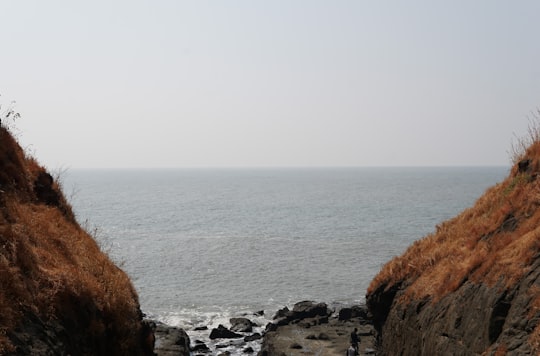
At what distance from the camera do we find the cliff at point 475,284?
506 inches

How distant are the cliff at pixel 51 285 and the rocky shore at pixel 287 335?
20.3 m

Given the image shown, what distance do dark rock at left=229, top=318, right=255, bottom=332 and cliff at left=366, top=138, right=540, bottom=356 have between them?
73.4 feet

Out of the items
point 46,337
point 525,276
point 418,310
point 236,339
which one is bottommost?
point 236,339

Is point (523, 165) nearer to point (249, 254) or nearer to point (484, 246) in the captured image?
point (484, 246)

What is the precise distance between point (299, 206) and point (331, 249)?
76.5 m

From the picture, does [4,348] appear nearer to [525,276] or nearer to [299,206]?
[525,276]

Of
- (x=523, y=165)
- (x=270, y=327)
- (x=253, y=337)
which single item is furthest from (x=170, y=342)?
(x=523, y=165)

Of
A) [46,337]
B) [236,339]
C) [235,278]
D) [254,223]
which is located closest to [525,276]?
[46,337]

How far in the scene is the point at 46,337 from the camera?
36.0ft

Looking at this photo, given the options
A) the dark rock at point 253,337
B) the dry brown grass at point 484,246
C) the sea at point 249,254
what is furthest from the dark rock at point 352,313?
the dry brown grass at point 484,246

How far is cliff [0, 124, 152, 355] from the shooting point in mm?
10836

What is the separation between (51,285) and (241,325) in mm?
34042

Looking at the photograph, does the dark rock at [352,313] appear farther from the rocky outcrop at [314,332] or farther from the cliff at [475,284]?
the cliff at [475,284]

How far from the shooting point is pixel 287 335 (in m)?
40.1
